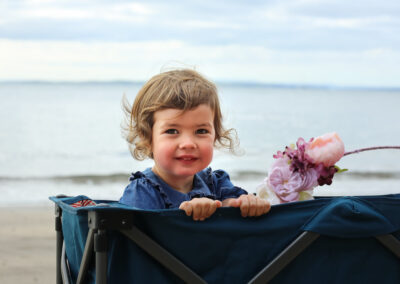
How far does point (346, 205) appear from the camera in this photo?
6.48 feet

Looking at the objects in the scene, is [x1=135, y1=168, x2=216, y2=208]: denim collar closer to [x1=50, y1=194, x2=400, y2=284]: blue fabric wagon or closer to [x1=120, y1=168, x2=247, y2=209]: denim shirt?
[x1=120, y1=168, x2=247, y2=209]: denim shirt

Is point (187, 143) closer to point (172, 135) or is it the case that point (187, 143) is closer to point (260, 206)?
point (172, 135)

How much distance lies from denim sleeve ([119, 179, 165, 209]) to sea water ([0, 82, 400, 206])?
579 mm

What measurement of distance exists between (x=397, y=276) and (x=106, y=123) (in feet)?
50.6

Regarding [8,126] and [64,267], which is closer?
[64,267]

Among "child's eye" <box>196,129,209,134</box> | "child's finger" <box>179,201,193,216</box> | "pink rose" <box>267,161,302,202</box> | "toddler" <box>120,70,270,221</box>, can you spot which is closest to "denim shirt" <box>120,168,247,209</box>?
"toddler" <box>120,70,270,221</box>

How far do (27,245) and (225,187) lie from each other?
2.83 m

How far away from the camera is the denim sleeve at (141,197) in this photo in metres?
2.28

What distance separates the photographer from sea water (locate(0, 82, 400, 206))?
8859mm

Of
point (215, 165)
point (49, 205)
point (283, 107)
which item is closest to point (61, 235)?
point (49, 205)

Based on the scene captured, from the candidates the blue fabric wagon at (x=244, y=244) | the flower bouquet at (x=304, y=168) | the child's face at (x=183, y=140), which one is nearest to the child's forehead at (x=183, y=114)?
the child's face at (x=183, y=140)

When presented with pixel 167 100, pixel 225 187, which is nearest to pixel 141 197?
pixel 167 100

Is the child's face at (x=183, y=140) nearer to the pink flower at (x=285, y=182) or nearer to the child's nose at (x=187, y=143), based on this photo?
the child's nose at (x=187, y=143)

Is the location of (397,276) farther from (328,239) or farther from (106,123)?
(106,123)
